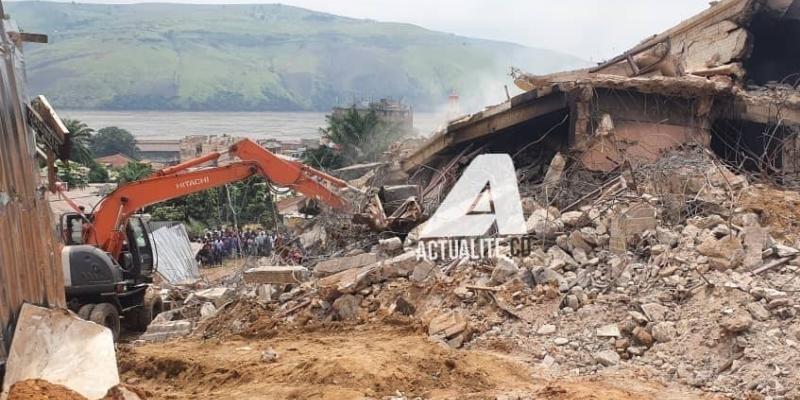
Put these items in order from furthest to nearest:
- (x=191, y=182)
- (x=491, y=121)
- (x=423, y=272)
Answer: (x=491, y=121), (x=191, y=182), (x=423, y=272)

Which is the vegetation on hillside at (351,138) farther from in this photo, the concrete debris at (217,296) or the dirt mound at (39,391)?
the dirt mound at (39,391)

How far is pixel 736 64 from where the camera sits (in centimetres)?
1125

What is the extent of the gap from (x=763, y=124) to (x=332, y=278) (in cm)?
659

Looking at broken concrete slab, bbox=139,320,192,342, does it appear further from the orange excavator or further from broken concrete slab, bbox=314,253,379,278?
broken concrete slab, bbox=314,253,379,278

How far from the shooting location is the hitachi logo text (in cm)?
985

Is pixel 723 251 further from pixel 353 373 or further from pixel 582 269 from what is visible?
pixel 353 373

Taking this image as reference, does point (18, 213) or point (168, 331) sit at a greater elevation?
point (18, 213)

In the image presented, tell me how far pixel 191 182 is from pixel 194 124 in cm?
10777

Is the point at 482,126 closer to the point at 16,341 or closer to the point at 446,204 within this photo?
the point at 446,204

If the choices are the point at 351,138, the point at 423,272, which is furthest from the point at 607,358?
the point at 351,138

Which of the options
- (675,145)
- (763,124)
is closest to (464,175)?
(675,145)

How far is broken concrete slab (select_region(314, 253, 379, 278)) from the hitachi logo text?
2262 mm

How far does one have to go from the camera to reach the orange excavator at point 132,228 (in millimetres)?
8648

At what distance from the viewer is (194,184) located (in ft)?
32.5
